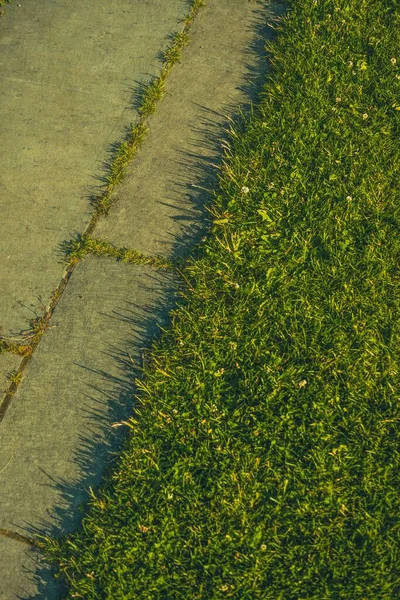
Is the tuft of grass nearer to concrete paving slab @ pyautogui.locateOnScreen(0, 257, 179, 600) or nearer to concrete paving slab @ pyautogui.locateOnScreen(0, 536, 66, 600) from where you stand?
concrete paving slab @ pyautogui.locateOnScreen(0, 257, 179, 600)

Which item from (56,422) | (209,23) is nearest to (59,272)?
(56,422)

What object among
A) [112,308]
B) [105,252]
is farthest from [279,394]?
[105,252]

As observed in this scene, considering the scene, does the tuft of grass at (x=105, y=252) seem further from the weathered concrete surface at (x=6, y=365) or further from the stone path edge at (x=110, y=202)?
the weathered concrete surface at (x=6, y=365)

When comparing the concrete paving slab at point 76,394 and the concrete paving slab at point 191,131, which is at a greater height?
the concrete paving slab at point 191,131

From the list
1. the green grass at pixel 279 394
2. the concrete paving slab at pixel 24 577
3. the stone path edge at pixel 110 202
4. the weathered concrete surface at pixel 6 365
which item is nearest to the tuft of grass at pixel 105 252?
the stone path edge at pixel 110 202

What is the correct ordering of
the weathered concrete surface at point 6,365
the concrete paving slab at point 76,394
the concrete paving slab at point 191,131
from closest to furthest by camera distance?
the concrete paving slab at point 76,394 → the weathered concrete surface at point 6,365 → the concrete paving slab at point 191,131

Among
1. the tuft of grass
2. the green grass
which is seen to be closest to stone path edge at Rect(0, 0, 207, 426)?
the tuft of grass

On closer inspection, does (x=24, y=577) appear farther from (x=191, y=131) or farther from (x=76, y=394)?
(x=191, y=131)

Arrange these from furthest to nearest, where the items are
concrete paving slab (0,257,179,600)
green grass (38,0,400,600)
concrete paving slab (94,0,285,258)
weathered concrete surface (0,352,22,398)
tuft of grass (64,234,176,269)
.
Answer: concrete paving slab (94,0,285,258) → tuft of grass (64,234,176,269) → weathered concrete surface (0,352,22,398) → concrete paving slab (0,257,179,600) → green grass (38,0,400,600)

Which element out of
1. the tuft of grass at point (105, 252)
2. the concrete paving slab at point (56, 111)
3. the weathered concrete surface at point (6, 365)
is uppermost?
the concrete paving slab at point (56, 111)
